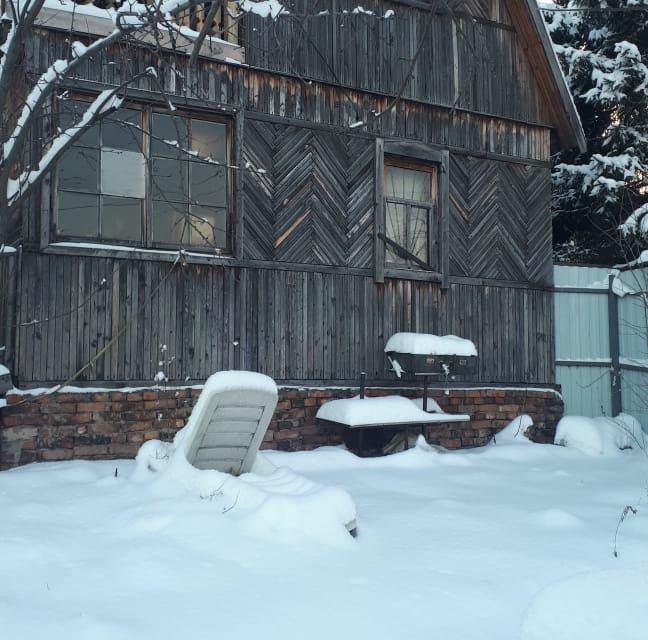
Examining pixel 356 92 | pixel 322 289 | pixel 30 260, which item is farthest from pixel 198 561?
pixel 356 92

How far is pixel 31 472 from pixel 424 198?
6.31 metres

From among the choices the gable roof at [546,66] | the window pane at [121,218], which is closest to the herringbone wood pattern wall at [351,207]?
the gable roof at [546,66]

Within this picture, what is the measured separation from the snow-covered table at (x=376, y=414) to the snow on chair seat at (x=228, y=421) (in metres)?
2.37

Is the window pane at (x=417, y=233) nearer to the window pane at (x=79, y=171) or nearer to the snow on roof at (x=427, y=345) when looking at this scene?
the snow on roof at (x=427, y=345)

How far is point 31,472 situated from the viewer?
5770 millimetres

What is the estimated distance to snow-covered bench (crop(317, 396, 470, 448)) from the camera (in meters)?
7.47

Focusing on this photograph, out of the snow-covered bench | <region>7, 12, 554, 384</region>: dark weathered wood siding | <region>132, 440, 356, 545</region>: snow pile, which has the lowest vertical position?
<region>132, 440, 356, 545</region>: snow pile

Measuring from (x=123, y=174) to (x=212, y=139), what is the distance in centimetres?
119

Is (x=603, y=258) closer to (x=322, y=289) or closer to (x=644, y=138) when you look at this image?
(x=644, y=138)

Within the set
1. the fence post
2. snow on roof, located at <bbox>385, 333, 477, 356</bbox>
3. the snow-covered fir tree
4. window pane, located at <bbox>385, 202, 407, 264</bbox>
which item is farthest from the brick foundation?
the snow-covered fir tree

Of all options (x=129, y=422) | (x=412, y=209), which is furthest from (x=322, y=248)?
(x=129, y=422)

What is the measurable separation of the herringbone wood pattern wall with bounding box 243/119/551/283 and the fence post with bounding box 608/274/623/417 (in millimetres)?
1418

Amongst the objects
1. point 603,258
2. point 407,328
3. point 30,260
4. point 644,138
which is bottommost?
point 407,328

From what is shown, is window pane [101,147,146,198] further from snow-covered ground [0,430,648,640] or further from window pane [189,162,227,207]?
snow-covered ground [0,430,648,640]
